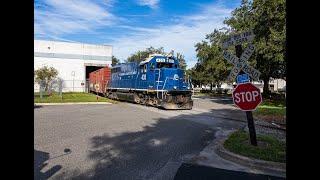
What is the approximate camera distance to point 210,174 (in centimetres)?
746

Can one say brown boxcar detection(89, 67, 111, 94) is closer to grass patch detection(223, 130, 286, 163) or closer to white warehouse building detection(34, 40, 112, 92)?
white warehouse building detection(34, 40, 112, 92)

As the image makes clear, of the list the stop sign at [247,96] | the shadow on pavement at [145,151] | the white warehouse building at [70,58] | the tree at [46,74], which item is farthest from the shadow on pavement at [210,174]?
the white warehouse building at [70,58]

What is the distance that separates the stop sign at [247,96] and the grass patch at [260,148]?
109 cm

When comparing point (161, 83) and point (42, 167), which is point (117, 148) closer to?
point (42, 167)

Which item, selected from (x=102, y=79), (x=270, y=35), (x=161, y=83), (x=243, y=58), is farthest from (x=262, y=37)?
(x=243, y=58)

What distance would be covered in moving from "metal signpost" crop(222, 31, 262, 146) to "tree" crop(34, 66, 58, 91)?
47.5 m

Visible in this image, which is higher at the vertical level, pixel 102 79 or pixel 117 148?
pixel 102 79

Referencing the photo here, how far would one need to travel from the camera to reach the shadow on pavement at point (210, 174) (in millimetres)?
7176

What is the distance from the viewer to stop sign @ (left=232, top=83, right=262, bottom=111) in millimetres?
9547

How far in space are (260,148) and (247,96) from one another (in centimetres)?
146
